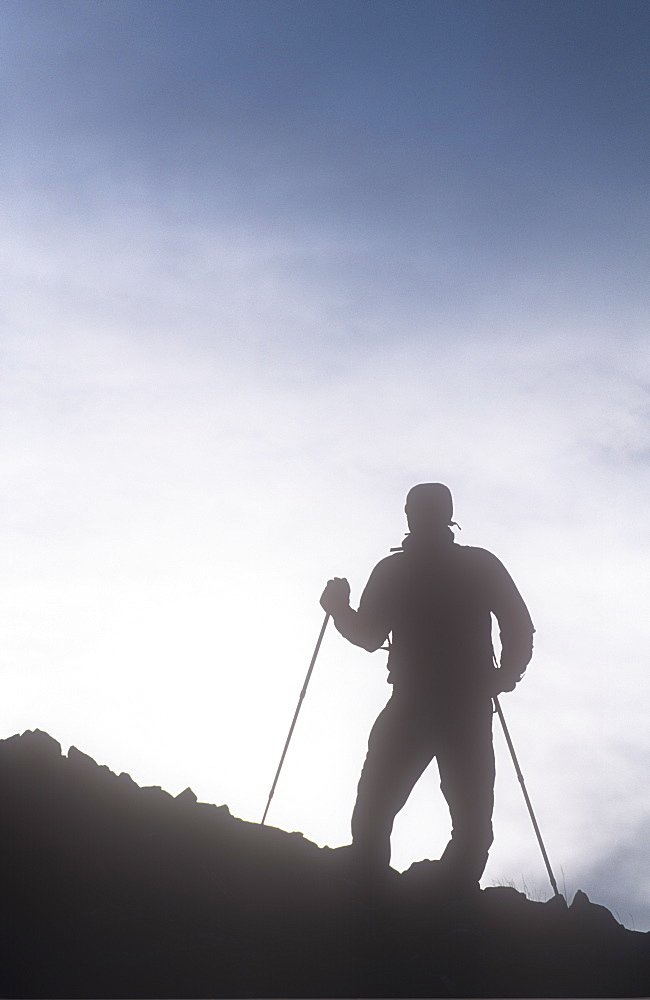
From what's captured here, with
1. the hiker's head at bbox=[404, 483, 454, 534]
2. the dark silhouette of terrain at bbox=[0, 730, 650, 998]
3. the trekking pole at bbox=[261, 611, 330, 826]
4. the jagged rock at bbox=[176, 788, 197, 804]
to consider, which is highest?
the hiker's head at bbox=[404, 483, 454, 534]

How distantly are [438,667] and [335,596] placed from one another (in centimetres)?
137

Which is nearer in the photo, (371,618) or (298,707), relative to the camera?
(371,618)

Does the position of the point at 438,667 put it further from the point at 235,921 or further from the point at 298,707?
the point at 235,921

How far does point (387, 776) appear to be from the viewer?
919 cm

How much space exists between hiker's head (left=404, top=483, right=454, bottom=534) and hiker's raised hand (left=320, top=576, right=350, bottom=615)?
0.98m

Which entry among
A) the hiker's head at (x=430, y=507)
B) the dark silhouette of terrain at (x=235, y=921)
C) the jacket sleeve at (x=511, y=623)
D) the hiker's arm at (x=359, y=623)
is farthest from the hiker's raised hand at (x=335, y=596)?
the dark silhouette of terrain at (x=235, y=921)

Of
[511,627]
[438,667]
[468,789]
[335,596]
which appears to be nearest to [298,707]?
[335,596]

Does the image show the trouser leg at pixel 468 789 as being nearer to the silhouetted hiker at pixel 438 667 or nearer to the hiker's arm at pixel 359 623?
the silhouetted hiker at pixel 438 667

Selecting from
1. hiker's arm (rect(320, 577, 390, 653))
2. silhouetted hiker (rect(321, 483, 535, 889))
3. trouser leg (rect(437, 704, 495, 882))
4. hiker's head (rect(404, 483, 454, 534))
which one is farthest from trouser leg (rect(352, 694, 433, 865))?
hiker's head (rect(404, 483, 454, 534))

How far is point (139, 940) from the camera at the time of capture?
765cm

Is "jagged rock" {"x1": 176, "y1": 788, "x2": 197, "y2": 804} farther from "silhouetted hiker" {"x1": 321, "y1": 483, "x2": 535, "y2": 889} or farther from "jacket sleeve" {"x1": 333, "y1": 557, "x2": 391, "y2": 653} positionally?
"jacket sleeve" {"x1": 333, "y1": 557, "x2": 391, "y2": 653}

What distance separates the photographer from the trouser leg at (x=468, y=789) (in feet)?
29.5

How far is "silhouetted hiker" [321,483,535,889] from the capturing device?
910cm

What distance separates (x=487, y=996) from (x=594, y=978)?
115cm
